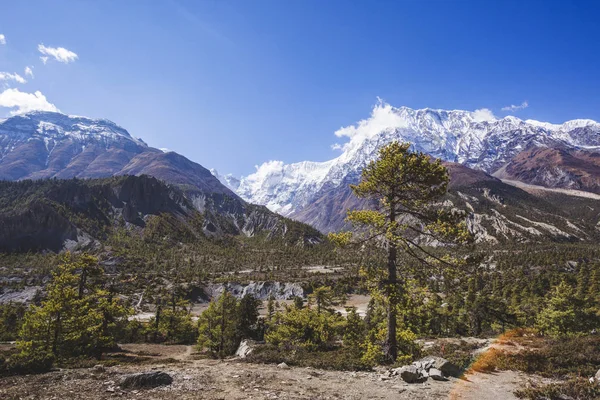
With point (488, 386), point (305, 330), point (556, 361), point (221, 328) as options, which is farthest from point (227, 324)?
point (556, 361)

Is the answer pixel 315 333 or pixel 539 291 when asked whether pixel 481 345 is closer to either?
pixel 315 333

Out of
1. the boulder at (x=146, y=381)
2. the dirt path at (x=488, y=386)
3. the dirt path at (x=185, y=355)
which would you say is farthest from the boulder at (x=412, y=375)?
the dirt path at (x=185, y=355)

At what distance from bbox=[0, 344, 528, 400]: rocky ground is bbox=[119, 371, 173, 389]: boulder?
1.03 ft

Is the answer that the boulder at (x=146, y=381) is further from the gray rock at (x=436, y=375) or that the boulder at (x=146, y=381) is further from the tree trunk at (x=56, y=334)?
the tree trunk at (x=56, y=334)

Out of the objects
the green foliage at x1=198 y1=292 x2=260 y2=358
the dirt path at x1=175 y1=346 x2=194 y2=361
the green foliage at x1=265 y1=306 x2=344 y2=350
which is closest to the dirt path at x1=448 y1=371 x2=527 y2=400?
the green foliage at x1=265 y1=306 x2=344 y2=350

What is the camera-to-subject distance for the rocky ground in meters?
12.1

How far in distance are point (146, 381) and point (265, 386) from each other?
199 inches

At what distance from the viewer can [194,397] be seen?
12.1 m

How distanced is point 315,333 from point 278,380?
57.4 feet

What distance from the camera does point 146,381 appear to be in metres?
13.4

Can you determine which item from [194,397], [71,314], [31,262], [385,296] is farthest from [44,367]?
[31,262]

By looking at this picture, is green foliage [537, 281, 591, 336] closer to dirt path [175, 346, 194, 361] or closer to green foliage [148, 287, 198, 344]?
dirt path [175, 346, 194, 361]

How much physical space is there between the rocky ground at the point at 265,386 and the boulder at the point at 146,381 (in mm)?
313

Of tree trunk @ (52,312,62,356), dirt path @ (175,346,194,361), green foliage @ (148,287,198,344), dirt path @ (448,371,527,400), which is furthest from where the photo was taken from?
green foliage @ (148,287,198,344)
